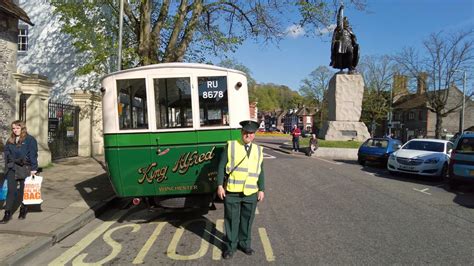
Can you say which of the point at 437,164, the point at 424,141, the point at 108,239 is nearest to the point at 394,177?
the point at 437,164

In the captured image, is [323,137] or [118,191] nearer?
[118,191]

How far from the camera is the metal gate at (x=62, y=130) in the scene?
16578 millimetres

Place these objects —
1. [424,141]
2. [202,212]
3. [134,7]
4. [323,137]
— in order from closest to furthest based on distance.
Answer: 1. [202,212]
2. [424,141]
3. [134,7]
4. [323,137]

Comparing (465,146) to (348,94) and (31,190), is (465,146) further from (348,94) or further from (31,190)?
(348,94)

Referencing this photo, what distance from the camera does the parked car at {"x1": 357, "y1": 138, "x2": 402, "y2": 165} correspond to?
62.7ft

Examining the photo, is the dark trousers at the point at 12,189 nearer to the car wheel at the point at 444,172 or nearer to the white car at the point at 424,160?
the white car at the point at 424,160

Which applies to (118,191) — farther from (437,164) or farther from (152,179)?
(437,164)

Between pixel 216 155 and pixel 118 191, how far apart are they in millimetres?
1684

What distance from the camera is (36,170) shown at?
23.2 feet

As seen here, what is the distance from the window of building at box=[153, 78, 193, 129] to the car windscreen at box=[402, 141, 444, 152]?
12357 millimetres

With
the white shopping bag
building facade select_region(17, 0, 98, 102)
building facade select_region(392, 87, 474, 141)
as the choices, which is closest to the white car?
the white shopping bag

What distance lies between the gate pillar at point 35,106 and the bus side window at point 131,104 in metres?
8.84

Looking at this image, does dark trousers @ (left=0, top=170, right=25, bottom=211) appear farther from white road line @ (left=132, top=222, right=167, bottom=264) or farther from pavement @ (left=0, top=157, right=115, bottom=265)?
white road line @ (left=132, top=222, right=167, bottom=264)

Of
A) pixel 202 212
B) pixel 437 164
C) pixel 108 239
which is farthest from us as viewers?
pixel 437 164
